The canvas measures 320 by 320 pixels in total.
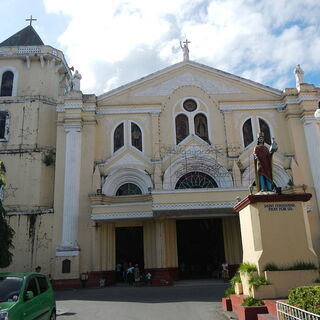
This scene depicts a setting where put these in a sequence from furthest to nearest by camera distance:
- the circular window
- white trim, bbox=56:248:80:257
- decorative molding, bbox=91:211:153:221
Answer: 1. the circular window
2. decorative molding, bbox=91:211:153:221
3. white trim, bbox=56:248:80:257

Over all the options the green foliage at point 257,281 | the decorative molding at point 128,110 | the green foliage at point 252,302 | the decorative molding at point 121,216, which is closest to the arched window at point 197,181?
the decorative molding at point 121,216

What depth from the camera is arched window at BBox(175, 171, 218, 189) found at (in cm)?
2183

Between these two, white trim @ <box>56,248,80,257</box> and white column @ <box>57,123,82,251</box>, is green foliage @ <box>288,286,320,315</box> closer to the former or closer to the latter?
white trim @ <box>56,248,80,257</box>

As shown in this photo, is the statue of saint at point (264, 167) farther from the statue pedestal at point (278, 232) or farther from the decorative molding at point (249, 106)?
the decorative molding at point (249, 106)

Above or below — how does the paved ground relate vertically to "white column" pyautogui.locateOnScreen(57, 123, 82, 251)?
below

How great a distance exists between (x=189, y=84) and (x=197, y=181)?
6.48m

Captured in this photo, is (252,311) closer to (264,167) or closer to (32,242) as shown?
(264,167)

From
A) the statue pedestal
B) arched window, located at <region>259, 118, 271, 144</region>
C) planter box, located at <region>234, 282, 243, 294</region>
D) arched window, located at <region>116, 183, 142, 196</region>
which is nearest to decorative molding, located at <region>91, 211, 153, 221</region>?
arched window, located at <region>116, 183, 142, 196</region>

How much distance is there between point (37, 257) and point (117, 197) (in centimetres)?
543

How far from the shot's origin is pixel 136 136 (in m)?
22.7

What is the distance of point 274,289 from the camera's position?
8.62m

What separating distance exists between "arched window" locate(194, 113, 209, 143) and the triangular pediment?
5.90 ft

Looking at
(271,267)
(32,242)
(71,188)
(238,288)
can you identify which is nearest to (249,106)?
(71,188)

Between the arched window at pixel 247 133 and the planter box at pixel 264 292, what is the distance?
47.7 feet
